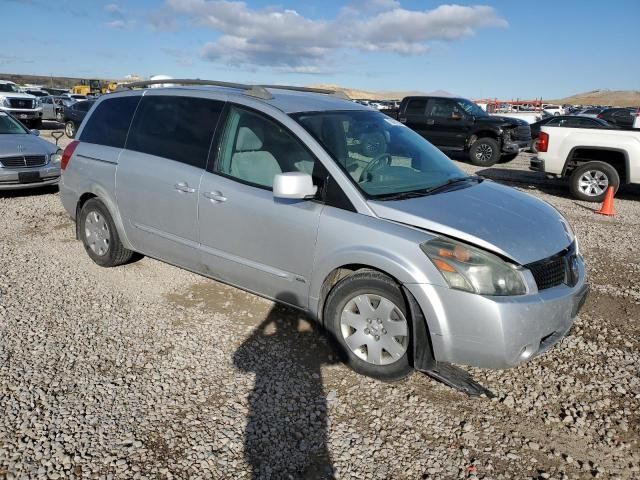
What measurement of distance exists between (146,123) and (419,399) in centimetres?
339

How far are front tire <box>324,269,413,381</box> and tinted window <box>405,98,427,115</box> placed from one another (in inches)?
519

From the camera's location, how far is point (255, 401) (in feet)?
10.2

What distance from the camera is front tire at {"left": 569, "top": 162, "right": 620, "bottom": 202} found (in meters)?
9.32

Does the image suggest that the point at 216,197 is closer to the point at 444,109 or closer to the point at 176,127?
the point at 176,127

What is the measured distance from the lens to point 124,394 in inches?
124

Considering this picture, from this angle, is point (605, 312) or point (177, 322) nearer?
point (177, 322)

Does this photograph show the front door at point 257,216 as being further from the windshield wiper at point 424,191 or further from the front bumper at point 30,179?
the front bumper at point 30,179

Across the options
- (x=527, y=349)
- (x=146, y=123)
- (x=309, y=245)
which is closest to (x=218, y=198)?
(x=309, y=245)

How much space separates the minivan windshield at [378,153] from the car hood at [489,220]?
223mm

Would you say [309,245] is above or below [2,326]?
above

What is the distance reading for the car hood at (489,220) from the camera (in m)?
3.01

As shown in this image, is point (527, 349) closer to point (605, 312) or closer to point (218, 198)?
point (605, 312)

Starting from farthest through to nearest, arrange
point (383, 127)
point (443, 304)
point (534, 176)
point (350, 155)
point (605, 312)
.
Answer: point (534, 176) < point (605, 312) < point (383, 127) < point (350, 155) < point (443, 304)

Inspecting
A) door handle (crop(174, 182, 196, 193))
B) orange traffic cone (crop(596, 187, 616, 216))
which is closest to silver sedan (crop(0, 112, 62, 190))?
door handle (crop(174, 182, 196, 193))
